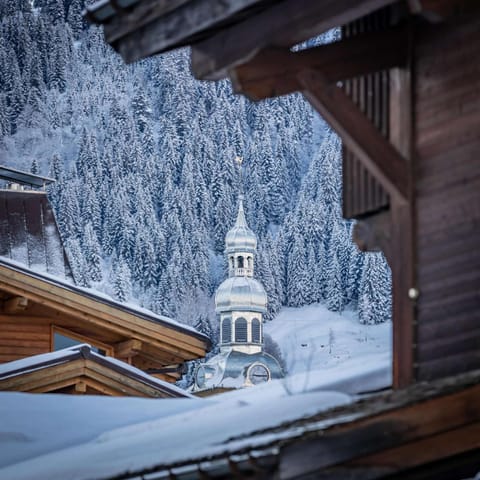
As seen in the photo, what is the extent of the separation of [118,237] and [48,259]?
90.2 m

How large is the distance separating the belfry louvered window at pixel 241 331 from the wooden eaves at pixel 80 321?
69.8 metres

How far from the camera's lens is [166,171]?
402 feet

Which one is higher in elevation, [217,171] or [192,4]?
[217,171]

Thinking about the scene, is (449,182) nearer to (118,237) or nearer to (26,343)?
(26,343)

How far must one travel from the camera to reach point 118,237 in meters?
111

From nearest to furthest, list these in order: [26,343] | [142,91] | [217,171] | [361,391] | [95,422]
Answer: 1. [361,391]
2. [95,422]
3. [26,343]
4. [217,171]
5. [142,91]

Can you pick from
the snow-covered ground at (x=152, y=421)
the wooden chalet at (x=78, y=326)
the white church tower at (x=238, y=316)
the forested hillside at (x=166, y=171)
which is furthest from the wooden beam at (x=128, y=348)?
the forested hillside at (x=166, y=171)

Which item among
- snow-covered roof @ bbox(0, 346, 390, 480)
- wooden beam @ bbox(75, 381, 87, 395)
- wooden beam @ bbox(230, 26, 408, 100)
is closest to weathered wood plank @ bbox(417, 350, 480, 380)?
snow-covered roof @ bbox(0, 346, 390, 480)

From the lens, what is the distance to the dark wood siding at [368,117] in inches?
262

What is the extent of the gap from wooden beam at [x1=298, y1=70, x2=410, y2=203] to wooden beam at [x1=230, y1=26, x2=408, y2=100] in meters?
0.11

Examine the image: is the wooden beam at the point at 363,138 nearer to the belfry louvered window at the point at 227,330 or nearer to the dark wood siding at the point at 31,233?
the dark wood siding at the point at 31,233

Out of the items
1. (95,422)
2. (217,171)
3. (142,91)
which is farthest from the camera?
(142,91)

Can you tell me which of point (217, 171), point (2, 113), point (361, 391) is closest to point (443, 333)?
point (361, 391)

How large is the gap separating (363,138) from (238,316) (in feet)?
277
